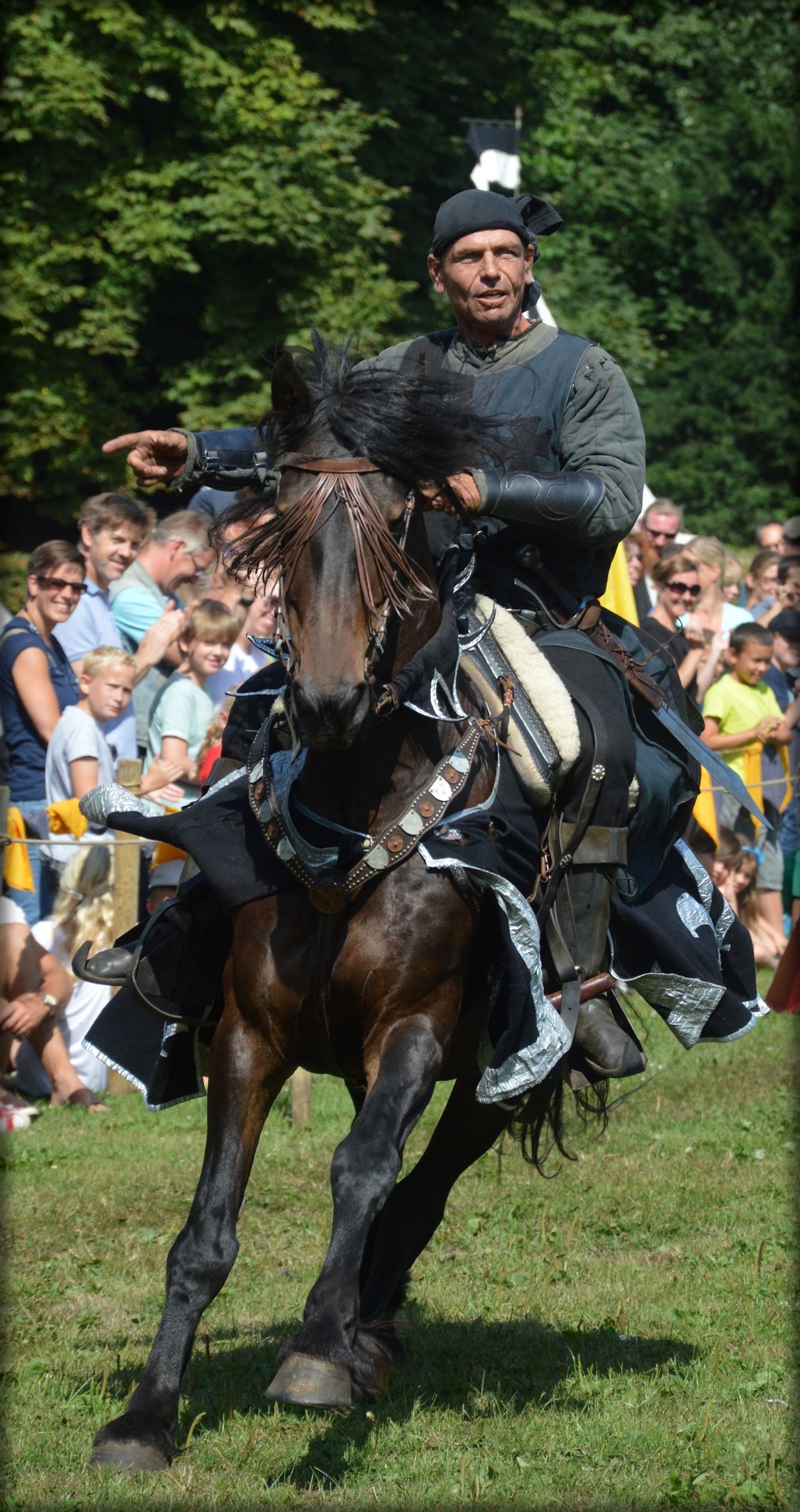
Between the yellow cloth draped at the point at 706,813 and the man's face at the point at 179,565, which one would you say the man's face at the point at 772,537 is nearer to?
the yellow cloth draped at the point at 706,813

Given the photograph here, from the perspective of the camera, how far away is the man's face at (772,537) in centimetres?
1560

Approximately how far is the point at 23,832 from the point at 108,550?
186cm

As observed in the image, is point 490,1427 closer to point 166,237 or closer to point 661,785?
point 661,785

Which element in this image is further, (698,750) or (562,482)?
(698,750)

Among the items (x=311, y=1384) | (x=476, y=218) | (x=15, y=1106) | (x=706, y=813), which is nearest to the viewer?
(x=311, y=1384)

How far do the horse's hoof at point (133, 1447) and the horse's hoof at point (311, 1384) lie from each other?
0.54 meters

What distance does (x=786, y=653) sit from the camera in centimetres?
1305

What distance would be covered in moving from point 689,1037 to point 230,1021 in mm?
1651

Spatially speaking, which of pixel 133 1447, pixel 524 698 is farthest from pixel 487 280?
pixel 133 1447

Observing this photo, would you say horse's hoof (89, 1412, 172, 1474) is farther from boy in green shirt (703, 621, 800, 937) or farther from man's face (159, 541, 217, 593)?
boy in green shirt (703, 621, 800, 937)

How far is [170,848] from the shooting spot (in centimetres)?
868

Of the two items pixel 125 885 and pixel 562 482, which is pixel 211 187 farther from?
pixel 562 482

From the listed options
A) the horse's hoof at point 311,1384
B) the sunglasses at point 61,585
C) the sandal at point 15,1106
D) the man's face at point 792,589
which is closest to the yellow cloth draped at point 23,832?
the sandal at point 15,1106

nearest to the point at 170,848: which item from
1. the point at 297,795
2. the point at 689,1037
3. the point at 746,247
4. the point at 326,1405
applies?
the point at 689,1037
